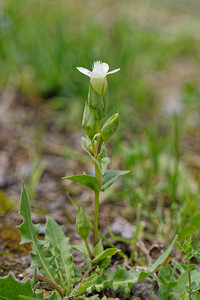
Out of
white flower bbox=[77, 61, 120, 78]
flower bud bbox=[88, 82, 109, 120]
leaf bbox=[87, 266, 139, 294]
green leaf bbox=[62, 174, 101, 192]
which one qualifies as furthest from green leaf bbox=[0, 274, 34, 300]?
white flower bbox=[77, 61, 120, 78]

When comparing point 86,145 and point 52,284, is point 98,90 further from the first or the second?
point 52,284

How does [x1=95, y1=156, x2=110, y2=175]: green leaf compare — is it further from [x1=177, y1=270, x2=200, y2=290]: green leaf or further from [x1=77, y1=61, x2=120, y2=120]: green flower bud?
[x1=177, y1=270, x2=200, y2=290]: green leaf

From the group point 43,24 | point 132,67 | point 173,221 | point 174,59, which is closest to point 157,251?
point 173,221

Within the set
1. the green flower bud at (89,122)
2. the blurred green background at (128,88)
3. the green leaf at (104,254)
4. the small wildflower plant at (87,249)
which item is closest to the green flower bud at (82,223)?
the small wildflower plant at (87,249)

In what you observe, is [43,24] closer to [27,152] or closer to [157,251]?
[27,152]

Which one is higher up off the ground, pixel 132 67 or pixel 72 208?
pixel 132 67

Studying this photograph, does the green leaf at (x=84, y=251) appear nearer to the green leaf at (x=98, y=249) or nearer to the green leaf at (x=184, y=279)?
the green leaf at (x=98, y=249)

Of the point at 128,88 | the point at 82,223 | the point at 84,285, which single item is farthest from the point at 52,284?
the point at 128,88
